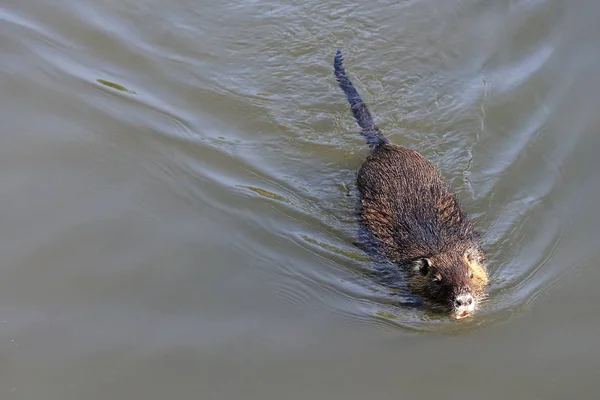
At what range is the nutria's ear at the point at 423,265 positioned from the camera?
492cm

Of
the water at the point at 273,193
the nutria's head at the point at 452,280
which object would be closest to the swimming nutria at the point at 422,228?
the nutria's head at the point at 452,280

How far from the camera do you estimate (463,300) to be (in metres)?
4.55

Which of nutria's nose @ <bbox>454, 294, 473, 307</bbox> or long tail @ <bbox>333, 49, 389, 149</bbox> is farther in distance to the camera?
long tail @ <bbox>333, 49, 389, 149</bbox>

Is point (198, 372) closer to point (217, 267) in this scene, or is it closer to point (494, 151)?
point (217, 267)

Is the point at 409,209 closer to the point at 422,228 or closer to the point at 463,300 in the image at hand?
the point at 422,228

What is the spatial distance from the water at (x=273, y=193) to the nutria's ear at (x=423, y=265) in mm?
233

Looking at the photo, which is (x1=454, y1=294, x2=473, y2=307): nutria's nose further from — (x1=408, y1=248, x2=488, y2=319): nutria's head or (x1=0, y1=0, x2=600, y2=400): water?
(x1=0, y1=0, x2=600, y2=400): water

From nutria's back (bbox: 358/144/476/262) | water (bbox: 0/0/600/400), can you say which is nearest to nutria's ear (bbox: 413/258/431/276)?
nutria's back (bbox: 358/144/476/262)

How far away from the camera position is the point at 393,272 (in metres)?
5.18

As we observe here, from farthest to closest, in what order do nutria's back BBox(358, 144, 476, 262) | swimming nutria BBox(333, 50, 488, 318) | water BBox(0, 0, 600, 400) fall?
nutria's back BBox(358, 144, 476, 262) < swimming nutria BBox(333, 50, 488, 318) < water BBox(0, 0, 600, 400)

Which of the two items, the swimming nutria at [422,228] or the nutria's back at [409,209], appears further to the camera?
the nutria's back at [409,209]

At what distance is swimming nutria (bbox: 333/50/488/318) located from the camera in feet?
15.7

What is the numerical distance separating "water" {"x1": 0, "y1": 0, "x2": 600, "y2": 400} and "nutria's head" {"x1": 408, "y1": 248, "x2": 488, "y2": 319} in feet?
0.38

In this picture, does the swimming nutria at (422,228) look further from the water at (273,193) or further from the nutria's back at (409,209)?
the water at (273,193)
